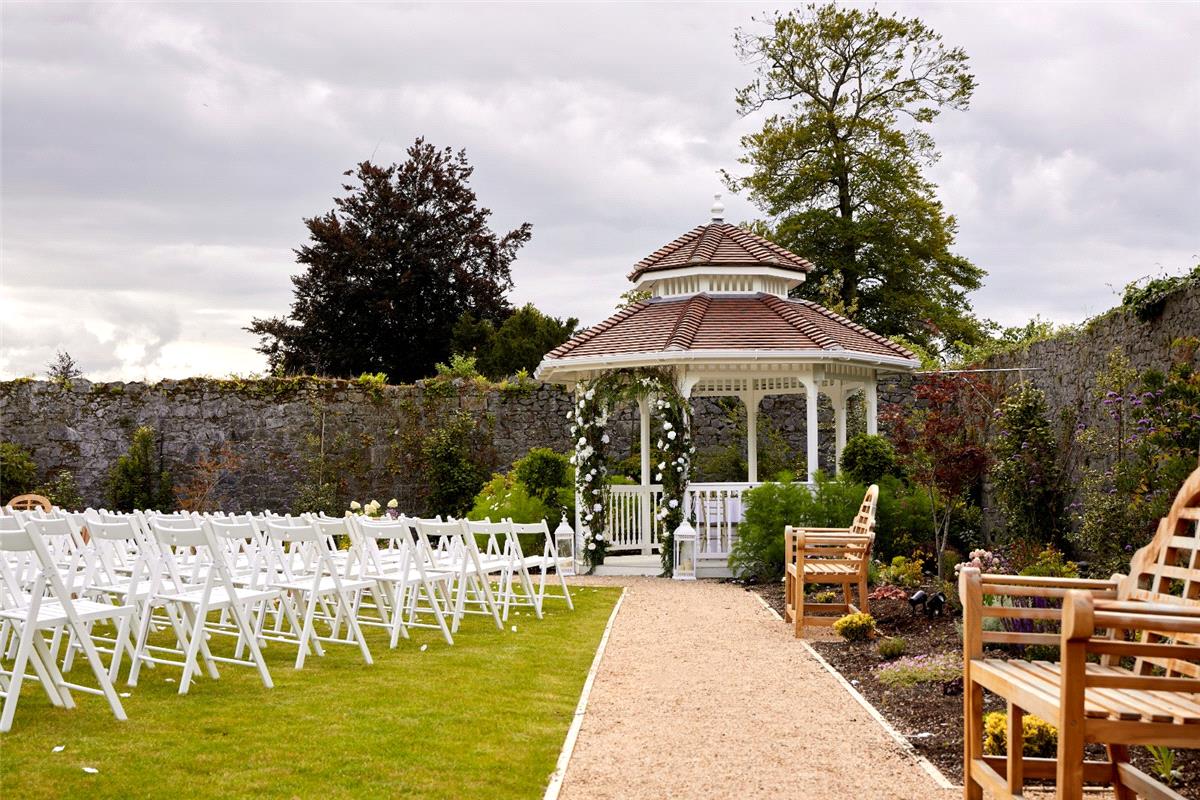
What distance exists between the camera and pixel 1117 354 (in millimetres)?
10047

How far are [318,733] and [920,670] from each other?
373cm

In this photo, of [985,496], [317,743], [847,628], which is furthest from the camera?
[985,496]

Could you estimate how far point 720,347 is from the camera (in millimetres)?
13891

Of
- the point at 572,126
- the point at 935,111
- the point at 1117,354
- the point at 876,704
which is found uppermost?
the point at 935,111

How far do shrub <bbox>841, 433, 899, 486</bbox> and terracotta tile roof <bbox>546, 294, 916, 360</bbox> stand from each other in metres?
1.17

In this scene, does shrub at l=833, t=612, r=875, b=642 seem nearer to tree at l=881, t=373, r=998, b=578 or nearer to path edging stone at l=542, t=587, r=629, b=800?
path edging stone at l=542, t=587, r=629, b=800

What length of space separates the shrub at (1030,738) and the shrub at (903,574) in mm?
6480

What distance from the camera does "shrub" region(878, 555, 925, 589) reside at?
38.4 feet

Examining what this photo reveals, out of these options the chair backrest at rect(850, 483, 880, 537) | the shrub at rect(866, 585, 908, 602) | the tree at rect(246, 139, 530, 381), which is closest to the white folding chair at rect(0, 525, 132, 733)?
the chair backrest at rect(850, 483, 880, 537)

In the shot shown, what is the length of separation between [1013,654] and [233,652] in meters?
5.32

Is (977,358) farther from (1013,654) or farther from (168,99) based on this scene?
(168,99)

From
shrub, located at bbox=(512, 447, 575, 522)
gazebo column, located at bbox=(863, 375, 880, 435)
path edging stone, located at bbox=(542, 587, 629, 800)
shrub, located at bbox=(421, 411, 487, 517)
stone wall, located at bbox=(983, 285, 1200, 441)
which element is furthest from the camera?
shrub, located at bbox=(421, 411, 487, 517)

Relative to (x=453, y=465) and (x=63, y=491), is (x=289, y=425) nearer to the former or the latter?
(x=453, y=465)

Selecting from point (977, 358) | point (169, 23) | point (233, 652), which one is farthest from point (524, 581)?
point (977, 358)
